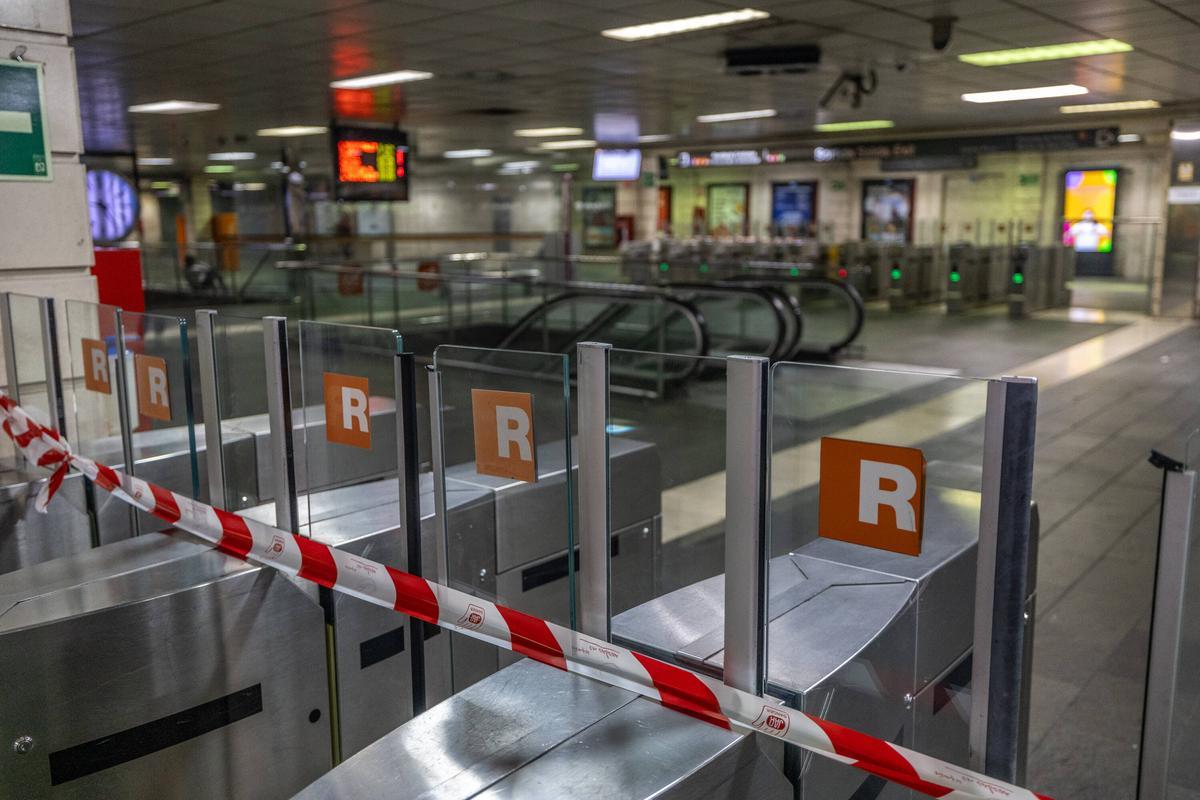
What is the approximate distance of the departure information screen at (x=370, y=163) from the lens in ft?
40.5

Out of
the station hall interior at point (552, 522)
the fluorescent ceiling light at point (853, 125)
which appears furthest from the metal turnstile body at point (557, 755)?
the fluorescent ceiling light at point (853, 125)

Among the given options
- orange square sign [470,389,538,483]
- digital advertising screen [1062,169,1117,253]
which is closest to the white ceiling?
orange square sign [470,389,538,483]

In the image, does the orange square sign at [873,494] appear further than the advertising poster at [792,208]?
No

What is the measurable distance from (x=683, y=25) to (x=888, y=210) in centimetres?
1567

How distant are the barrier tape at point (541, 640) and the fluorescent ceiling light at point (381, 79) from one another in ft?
23.3

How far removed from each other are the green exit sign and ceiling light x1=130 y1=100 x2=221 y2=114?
858 cm

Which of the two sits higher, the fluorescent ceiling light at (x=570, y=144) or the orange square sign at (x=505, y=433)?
the fluorescent ceiling light at (x=570, y=144)

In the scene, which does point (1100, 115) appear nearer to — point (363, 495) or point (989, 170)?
point (989, 170)

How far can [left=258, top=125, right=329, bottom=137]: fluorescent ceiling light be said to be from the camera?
15.2m

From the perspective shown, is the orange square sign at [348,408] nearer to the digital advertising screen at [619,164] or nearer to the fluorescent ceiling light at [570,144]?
the fluorescent ceiling light at [570,144]

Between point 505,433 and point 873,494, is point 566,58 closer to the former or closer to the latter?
point 505,433

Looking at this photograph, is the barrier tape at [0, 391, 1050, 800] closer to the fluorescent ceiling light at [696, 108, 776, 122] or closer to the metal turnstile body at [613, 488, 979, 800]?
the metal turnstile body at [613, 488, 979, 800]

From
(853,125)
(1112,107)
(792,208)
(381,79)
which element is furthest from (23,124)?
(792,208)

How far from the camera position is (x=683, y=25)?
24.0 ft
